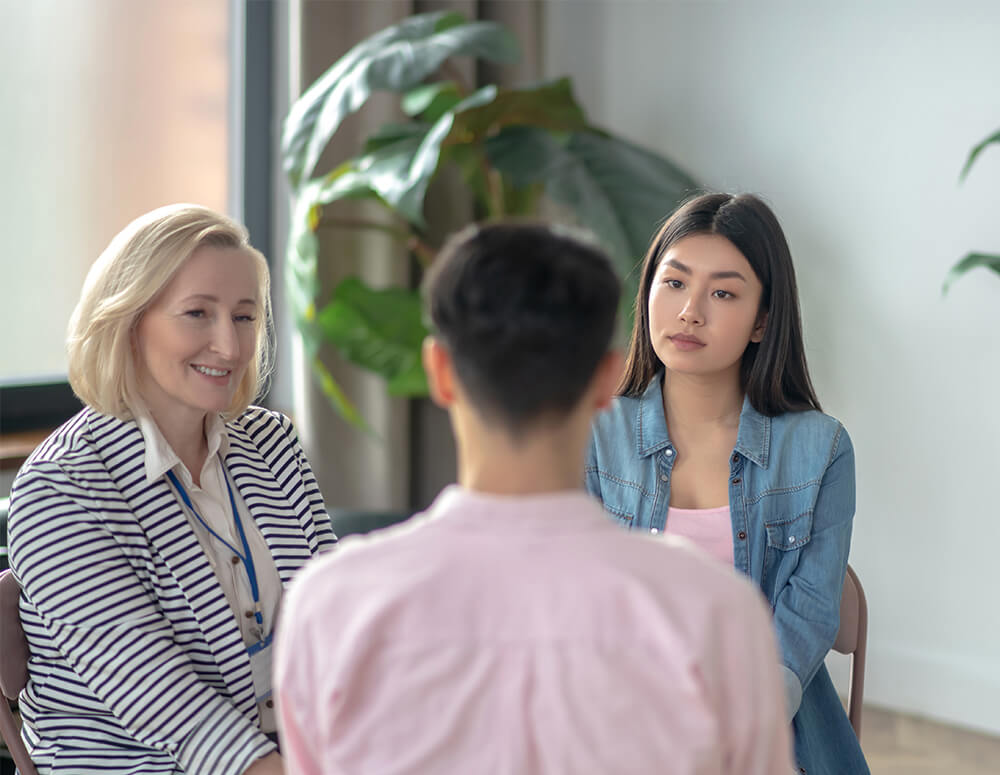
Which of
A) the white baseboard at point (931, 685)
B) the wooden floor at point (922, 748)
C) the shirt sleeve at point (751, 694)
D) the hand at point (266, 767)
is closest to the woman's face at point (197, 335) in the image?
the hand at point (266, 767)

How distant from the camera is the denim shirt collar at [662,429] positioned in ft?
4.84

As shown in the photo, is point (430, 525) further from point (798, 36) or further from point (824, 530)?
point (798, 36)

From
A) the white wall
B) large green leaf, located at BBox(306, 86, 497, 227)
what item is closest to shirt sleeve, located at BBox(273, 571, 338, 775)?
large green leaf, located at BBox(306, 86, 497, 227)

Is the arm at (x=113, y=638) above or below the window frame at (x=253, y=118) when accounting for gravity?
below

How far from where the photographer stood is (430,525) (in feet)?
2.49

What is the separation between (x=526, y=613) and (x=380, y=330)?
202cm

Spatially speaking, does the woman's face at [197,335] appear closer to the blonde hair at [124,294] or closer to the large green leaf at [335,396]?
the blonde hair at [124,294]

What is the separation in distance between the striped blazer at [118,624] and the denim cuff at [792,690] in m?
0.66

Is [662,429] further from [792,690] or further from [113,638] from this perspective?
[113,638]

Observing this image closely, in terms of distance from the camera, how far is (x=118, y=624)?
1133 mm

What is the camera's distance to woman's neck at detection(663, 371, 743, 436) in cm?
153

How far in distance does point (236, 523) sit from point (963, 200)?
7.03 feet

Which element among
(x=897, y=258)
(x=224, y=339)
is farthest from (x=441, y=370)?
(x=897, y=258)

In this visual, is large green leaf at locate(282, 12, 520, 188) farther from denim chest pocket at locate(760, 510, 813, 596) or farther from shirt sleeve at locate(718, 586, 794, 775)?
shirt sleeve at locate(718, 586, 794, 775)
